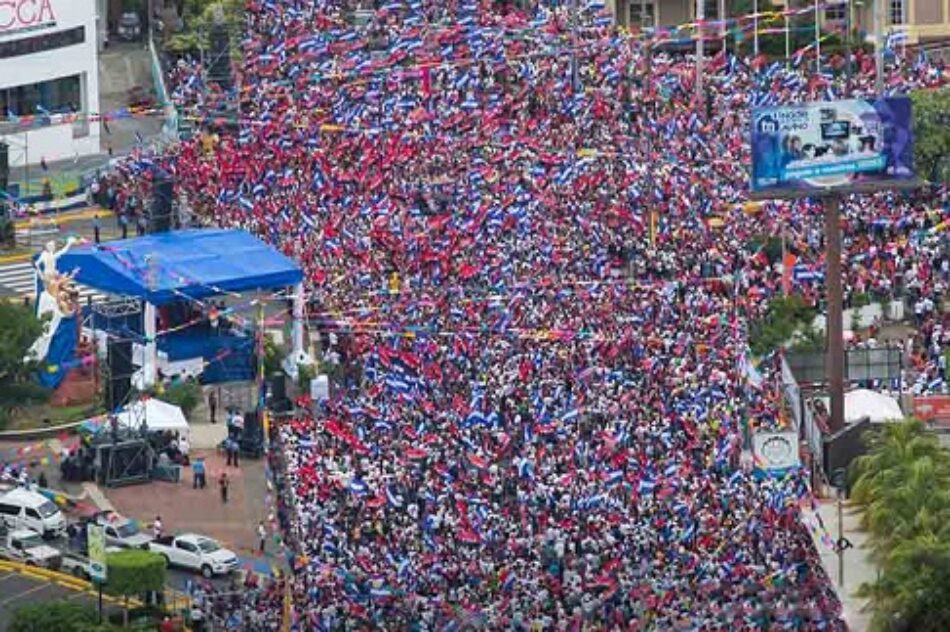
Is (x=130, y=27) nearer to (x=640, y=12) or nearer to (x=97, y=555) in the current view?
(x=640, y=12)

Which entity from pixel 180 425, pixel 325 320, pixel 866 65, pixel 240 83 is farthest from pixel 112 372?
pixel 866 65

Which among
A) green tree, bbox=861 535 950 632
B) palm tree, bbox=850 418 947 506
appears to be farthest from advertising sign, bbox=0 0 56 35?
green tree, bbox=861 535 950 632

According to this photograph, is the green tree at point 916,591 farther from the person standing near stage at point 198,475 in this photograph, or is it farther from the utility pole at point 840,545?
the person standing near stage at point 198,475

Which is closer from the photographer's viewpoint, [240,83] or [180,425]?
[180,425]

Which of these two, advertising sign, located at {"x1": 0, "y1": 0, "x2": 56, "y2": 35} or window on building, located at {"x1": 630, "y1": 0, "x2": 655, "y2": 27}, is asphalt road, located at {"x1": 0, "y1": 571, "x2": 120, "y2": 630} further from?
window on building, located at {"x1": 630, "y1": 0, "x2": 655, "y2": 27}

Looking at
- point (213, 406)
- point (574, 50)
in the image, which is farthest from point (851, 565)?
point (574, 50)

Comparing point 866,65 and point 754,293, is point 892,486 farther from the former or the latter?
point 866,65

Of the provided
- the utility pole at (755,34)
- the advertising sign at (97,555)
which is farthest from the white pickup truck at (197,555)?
the utility pole at (755,34)
